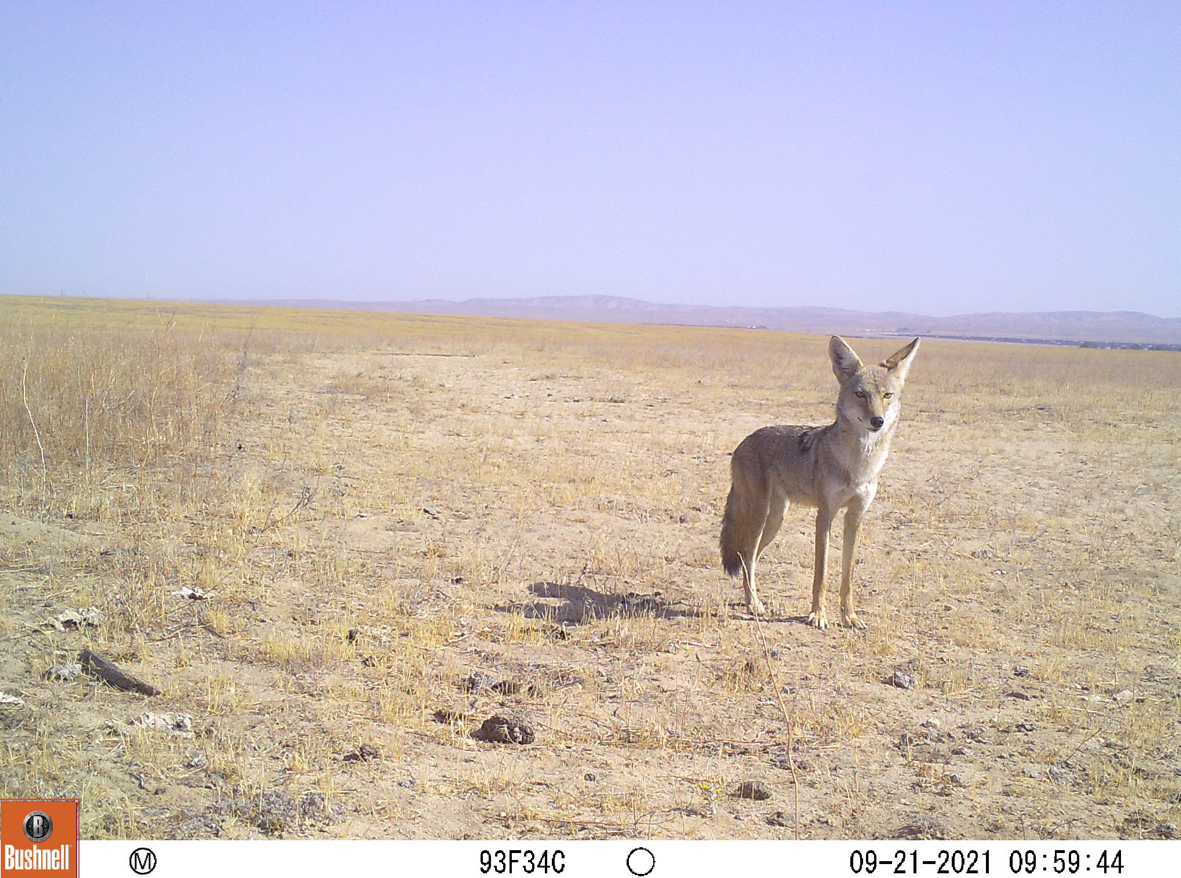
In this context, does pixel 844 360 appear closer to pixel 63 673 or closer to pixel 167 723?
pixel 167 723

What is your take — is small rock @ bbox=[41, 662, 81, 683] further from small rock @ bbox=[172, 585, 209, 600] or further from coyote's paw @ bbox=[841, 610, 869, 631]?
coyote's paw @ bbox=[841, 610, 869, 631]

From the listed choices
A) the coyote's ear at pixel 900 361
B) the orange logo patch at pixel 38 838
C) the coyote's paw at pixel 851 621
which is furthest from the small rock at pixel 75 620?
the coyote's ear at pixel 900 361

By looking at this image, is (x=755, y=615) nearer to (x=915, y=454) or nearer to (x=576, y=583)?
(x=576, y=583)

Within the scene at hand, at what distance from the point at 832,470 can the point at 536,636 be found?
8.72 ft

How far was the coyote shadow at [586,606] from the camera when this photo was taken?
6500 millimetres

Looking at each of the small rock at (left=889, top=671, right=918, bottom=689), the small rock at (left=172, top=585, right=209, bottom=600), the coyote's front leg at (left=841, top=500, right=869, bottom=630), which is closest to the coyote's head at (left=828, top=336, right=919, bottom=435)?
the coyote's front leg at (left=841, top=500, right=869, bottom=630)

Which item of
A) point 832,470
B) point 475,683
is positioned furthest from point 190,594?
point 832,470

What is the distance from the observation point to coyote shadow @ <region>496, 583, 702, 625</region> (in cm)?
650

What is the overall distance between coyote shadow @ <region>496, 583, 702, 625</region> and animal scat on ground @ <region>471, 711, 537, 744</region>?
179 centimetres

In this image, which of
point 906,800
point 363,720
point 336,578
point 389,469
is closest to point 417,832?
point 363,720

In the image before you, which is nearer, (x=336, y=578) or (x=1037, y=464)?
(x=336, y=578)

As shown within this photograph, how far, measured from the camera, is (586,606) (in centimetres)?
677

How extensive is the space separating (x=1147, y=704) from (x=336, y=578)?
5753mm

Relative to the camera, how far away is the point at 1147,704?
5.19 metres
